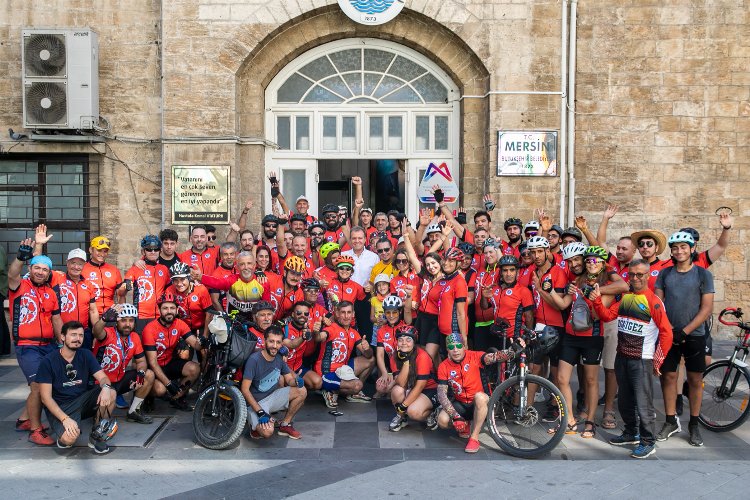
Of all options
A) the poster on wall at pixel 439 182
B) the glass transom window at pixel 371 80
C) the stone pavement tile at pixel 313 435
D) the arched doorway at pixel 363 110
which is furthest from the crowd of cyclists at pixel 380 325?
the glass transom window at pixel 371 80

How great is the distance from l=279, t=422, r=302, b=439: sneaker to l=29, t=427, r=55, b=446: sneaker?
2040mm

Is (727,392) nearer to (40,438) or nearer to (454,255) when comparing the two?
(454,255)

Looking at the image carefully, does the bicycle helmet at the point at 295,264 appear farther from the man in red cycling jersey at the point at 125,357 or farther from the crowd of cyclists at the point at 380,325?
the man in red cycling jersey at the point at 125,357

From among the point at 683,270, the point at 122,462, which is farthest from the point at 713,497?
the point at 122,462

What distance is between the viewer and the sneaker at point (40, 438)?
657 centimetres

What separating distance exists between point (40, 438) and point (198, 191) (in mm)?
5524

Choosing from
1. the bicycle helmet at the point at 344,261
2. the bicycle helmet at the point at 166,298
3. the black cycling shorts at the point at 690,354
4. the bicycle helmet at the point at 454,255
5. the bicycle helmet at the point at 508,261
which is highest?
the bicycle helmet at the point at 454,255

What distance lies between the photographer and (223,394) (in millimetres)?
6621

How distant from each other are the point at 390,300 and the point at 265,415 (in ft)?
5.83

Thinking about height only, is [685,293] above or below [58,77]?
below

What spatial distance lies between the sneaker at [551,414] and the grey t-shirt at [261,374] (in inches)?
98.8

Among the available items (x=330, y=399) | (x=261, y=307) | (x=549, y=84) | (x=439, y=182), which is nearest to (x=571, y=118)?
(x=549, y=84)

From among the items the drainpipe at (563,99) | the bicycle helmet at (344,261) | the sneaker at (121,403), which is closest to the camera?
the sneaker at (121,403)

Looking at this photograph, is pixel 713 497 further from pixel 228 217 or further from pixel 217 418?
pixel 228 217
